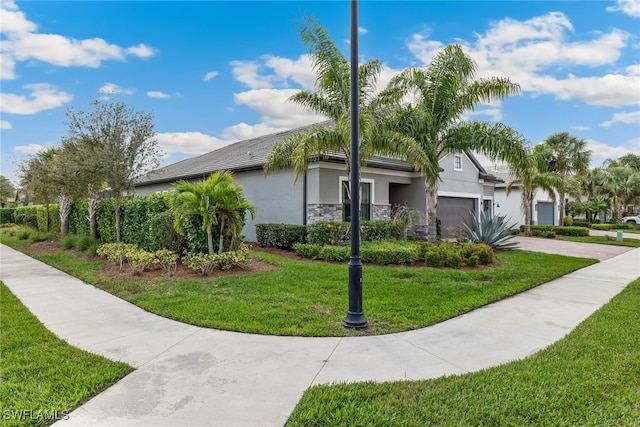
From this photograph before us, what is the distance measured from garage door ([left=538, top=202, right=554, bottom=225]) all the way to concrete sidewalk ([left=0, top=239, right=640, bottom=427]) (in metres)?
27.8

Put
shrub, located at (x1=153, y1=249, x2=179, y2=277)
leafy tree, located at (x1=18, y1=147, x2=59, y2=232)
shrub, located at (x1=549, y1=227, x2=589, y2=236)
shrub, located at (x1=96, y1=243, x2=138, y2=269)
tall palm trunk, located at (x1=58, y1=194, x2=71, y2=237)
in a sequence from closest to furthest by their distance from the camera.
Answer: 1. shrub, located at (x1=153, y1=249, x2=179, y2=277)
2. shrub, located at (x1=96, y1=243, x2=138, y2=269)
3. leafy tree, located at (x1=18, y1=147, x2=59, y2=232)
4. tall palm trunk, located at (x1=58, y1=194, x2=71, y2=237)
5. shrub, located at (x1=549, y1=227, x2=589, y2=236)

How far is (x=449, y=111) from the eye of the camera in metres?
12.7

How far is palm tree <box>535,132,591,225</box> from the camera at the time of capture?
26.0 m

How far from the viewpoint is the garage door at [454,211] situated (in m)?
19.6

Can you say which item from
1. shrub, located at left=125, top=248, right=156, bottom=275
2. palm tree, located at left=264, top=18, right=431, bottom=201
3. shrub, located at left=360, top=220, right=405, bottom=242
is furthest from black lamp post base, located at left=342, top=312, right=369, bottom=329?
shrub, located at left=360, top=220, right=405, bottom=242

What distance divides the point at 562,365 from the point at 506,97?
35.3 feet

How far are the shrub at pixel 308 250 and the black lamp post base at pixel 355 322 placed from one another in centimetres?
631

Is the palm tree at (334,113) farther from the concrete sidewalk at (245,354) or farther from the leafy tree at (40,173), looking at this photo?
the leafy tree at (40,173)

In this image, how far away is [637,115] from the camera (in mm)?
14914

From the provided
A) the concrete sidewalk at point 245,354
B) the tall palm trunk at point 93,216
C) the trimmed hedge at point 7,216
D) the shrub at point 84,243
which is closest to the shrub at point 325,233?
the concrete sidewalk at point 245,354

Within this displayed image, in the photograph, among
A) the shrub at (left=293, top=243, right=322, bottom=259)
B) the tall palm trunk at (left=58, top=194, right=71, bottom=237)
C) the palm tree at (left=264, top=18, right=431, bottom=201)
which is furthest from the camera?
the tall palm trunk at (left=58, top=194, right=71, bottom=237)

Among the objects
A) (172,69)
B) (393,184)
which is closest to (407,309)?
(172,69)

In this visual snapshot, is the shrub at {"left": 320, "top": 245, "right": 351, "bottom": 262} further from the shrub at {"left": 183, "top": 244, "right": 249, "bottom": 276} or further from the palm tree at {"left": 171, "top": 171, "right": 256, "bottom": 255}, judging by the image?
the palm tree at {"left": 171, "top": 171, "right": 256, "bottom": 255}

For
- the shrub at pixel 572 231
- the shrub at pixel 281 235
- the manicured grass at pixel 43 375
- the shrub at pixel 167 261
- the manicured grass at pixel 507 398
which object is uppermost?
the shrub at pixel 281 235
